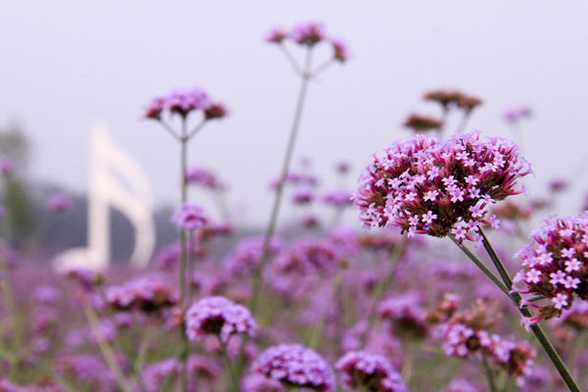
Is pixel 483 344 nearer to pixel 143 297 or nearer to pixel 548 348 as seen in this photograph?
pixel 548 348

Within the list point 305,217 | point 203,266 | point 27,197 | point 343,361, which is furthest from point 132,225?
point 343,361

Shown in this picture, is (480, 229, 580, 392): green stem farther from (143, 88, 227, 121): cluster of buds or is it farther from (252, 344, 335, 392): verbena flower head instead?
(143, 88, 227, 121): cluster of buds

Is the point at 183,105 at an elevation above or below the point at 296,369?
above

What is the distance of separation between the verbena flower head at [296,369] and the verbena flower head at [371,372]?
103 millimetres

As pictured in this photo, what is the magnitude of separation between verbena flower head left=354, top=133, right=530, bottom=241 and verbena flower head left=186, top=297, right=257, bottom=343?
3.24 feet

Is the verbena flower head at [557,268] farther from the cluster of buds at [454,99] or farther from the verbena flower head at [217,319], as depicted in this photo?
the cluster of buds at [454,99]

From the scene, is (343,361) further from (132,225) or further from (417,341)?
(132,225)

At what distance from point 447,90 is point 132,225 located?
131 feet

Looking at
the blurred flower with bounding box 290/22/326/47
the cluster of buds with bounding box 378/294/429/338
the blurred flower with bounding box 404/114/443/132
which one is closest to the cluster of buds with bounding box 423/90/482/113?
the blurred flower with bounding box 404/114/443/132

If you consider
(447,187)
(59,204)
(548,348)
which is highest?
(447,187)

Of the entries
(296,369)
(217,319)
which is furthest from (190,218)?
(296,369)

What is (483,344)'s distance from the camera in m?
2.80

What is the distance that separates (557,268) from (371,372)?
46.3 inches

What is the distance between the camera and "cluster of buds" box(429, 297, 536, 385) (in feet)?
9.21
